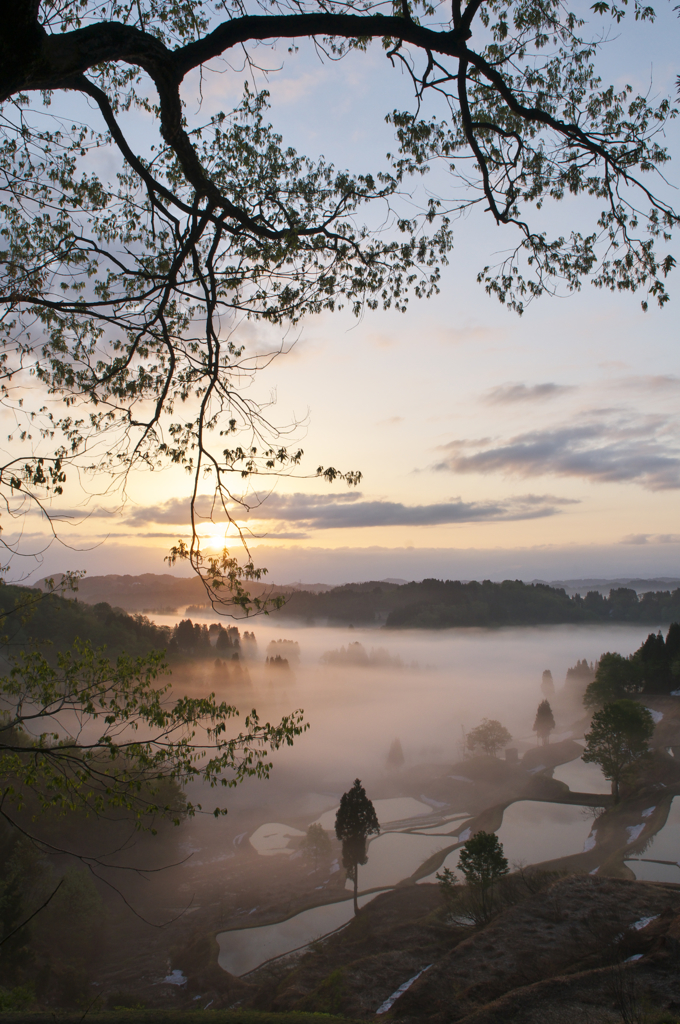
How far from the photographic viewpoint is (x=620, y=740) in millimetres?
42906

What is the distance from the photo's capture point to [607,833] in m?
40.6

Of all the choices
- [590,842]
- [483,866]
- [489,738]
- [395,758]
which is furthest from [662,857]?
[395,758]

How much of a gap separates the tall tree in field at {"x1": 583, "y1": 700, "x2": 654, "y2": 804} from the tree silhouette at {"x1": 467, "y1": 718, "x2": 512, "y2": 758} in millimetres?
40862

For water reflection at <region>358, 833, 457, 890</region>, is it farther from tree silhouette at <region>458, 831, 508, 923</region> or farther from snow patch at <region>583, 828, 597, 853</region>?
tree silhouette at <region>458, 831, 508, 923</region>

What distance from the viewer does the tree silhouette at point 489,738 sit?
83750 millimetres

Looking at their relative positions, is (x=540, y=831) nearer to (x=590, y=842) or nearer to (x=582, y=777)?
(x=590, y=842)

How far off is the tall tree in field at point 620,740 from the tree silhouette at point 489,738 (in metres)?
40.9

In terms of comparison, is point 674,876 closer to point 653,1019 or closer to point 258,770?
point 653,1019

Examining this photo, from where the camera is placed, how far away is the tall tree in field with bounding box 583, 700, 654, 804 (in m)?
42.5

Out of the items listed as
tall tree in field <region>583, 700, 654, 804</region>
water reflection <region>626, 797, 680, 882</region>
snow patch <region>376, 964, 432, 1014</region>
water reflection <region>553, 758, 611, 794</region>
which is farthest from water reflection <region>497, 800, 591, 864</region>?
snow patch <region>376, 964, 432, 1014</region>

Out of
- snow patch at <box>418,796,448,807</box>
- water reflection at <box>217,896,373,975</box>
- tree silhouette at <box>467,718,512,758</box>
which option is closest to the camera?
water reflection at <box>217,896,373,975</box>

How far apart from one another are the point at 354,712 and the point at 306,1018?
15141 cm

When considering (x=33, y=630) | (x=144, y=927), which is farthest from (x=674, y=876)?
(x=33, y=630)

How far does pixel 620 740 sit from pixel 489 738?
45.2m
